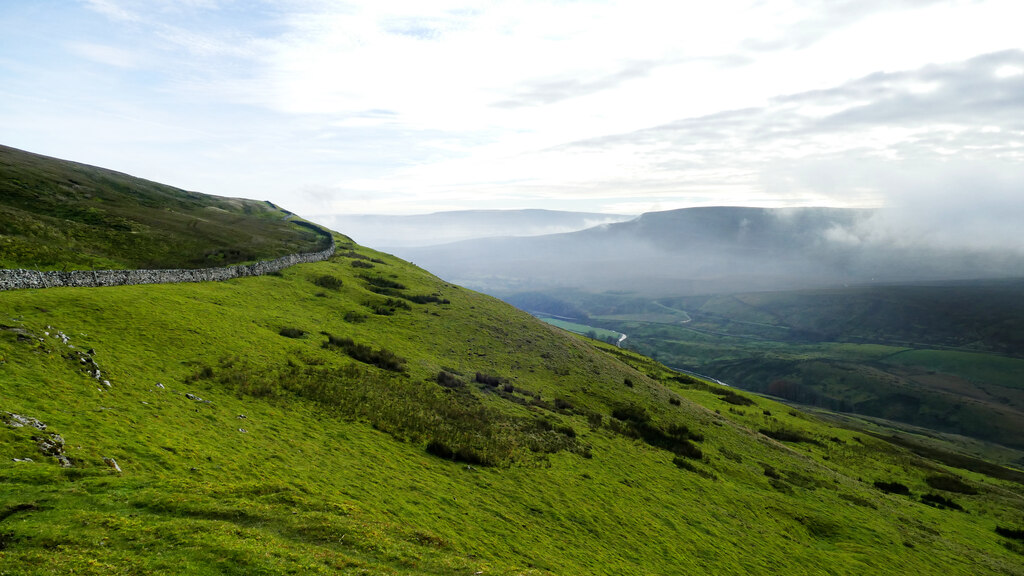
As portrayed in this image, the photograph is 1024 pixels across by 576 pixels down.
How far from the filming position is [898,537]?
3881 centimetres

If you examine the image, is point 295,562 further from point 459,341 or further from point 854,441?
point 854,441

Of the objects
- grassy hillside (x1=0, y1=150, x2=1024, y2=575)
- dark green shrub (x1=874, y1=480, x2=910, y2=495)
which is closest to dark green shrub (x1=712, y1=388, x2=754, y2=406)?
grassy hillside (x1=0, y1=150, x2=1024, y2=575)

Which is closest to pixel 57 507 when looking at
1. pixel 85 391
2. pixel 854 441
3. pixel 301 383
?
pixel 85 391

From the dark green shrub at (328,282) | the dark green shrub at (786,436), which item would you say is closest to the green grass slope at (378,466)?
the dark green shrub at (786,436)

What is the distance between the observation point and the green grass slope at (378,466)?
15953 mm

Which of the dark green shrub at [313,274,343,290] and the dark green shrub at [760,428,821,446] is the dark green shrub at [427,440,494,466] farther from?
the dark green shrub at [760,428,821,446]

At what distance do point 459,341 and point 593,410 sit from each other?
20354 mm

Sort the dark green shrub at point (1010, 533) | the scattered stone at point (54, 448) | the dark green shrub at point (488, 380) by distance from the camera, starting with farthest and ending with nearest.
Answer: the dark green shrub at point (488, 380), the dark green shrub at point (1010, 533), the scattered stone at point (54, 448)

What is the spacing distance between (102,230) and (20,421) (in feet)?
217

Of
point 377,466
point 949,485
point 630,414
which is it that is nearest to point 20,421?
point 377,466

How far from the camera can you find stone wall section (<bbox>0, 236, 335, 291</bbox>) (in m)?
34.4

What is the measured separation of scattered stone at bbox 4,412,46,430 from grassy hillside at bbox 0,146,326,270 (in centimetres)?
3603

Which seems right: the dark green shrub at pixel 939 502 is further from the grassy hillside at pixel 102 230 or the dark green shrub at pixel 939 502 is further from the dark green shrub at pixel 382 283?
the grassy hillside at pixel 102 230

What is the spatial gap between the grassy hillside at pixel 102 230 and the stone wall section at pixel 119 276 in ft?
27.5
